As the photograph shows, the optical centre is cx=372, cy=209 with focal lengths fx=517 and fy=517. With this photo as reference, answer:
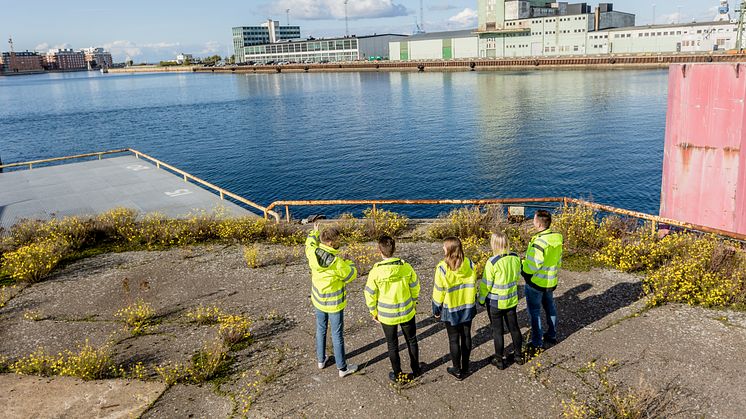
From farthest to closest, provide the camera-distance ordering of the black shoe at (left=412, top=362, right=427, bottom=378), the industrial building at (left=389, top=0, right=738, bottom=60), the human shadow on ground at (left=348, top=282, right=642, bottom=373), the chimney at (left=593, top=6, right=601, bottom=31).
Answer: the chimney at (left=593, top=6, right=601, bottom=31), the industrial building at (left=389, top=0, right=738, bottom=60), the human shadow on ground at (left=348, top=282, right=642, bottom=373), the black shoe at (left=412, top=362, right=427, bottom=378)

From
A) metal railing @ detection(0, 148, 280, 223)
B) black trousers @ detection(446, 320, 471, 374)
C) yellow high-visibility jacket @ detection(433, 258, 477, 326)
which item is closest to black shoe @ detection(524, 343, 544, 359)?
black trousers @ detection(446, 320, 471, 374)

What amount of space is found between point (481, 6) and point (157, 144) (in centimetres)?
11258

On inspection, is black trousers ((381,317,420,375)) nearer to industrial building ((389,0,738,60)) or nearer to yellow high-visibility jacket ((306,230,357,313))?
yellow high-visibility jacket ((306,230,357,313))

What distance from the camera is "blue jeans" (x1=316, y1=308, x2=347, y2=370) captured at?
23.8 feet

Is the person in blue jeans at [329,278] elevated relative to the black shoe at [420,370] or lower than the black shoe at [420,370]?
elevated

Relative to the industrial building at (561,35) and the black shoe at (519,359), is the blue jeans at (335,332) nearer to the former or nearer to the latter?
the black shoe at (519,359)

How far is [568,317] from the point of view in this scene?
903 cm

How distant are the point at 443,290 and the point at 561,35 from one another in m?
132

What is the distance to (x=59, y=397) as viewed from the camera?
23.8ft

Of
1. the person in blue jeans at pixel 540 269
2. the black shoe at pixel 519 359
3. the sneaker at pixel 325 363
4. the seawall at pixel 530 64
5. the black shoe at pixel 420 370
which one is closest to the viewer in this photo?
the black shoe at pixel 420 370

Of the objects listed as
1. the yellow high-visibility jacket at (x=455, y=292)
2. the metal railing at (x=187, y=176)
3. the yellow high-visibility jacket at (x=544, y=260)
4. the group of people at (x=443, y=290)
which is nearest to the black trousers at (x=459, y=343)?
the group of people at (x=443, y=290)

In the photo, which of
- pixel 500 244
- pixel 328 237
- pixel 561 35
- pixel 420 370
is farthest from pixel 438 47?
pixel 328 237

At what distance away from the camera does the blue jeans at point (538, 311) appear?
7734mm

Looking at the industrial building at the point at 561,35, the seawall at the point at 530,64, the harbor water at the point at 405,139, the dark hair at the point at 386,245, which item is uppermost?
the industrial building at the point at 561,35
